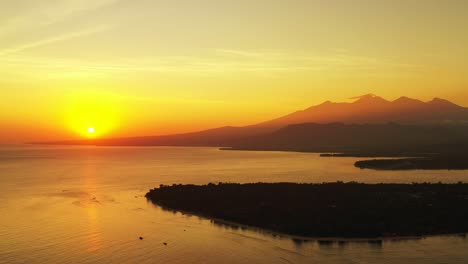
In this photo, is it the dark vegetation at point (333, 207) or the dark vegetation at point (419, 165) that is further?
the dark vegetation at point (419, 165)

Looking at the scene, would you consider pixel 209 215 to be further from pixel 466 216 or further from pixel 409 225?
pixel 466 216

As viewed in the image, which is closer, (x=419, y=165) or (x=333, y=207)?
(x=333, y=207)

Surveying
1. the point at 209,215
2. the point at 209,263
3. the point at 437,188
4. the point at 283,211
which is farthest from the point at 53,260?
the point at 437,188

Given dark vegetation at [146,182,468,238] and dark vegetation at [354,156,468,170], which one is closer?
dark vegetation at [146,182,468,238]

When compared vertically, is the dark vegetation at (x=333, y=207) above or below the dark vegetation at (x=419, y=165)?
below

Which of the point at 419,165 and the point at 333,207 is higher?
the point at 419,165

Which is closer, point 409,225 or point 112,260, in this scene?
point 112,260

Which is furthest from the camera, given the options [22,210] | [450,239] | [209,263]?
[22,210]

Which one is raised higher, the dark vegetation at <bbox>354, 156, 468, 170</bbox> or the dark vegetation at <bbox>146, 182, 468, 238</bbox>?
the dark vegetation at <bbox>354, 156, 468, 170</bbox>
